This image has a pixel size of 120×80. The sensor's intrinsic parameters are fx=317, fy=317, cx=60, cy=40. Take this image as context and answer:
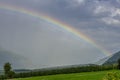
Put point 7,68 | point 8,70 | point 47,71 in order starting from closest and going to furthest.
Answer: point 7,68 < point 8,70 < point 47,71

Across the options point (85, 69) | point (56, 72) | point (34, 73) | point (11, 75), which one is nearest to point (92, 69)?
point (85, 69)

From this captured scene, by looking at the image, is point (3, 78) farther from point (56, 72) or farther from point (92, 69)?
point (92, 69)

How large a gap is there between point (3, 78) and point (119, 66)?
35815 mm

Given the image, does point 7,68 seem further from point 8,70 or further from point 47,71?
point 47,71

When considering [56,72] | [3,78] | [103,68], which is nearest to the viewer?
[3,78]

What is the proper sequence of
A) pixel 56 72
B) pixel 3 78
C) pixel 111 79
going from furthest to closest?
pixel 56 72 < pixel 3 78 < pixel 111 79

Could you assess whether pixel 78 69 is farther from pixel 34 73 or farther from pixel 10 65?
pixel 10 65

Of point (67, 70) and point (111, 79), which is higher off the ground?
point (67, 70)

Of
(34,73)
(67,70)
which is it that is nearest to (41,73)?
(34,73)

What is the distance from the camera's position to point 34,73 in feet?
363

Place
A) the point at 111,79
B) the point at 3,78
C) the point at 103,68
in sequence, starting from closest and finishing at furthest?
the point at 111,79 → the point at 3,78 → the point at 103,68

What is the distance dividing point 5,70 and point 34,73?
16016mm

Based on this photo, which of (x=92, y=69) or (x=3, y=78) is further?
(x=92, y=69)

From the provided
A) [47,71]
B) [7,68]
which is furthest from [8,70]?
[47,71]
